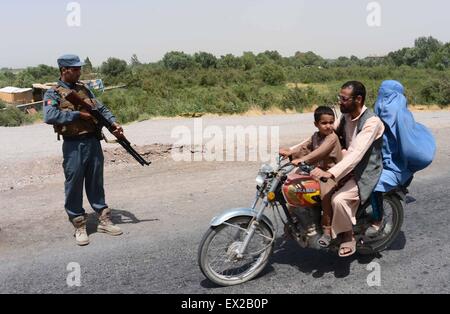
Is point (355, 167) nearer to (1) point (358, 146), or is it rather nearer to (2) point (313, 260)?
(1) point (358, 146)

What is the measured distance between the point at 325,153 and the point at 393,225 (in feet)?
4.39

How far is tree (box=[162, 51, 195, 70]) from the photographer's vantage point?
229 feet

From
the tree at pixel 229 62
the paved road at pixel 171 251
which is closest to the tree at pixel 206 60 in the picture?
the tree at pixel 229 62

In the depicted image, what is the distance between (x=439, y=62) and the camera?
60.9m

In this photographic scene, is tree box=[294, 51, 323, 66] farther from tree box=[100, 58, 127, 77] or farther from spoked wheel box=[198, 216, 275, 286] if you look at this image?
spoked wheel box=[198, 216, 275, 286]

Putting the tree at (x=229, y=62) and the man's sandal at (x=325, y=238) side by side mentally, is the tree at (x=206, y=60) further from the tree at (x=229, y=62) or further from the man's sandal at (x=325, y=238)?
the man's sandal at (x=325, y=238)

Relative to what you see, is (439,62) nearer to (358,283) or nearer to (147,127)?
(147,127)

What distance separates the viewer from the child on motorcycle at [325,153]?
11.9 ft

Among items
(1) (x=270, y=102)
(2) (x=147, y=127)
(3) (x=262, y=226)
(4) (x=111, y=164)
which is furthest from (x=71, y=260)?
(1) (x=270, y=102)

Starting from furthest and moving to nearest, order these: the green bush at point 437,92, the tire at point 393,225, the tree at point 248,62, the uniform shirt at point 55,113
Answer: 1. the tree at point 248,62
2. the green bush at point 437,92
3. the uniform shirt at point 55,113
4. the tire at point 393,225

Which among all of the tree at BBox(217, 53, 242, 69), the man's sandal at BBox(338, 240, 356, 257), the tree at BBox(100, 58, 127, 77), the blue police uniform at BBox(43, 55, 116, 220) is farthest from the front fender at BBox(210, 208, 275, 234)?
the tree at BBox(217, 53, 242, 69)

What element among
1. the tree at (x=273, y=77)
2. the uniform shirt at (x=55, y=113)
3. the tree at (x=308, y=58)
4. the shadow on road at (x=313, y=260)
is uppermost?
the tree at (x=308, y=58)

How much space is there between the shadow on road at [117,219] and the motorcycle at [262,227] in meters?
1.98

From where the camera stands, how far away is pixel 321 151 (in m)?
3.60
